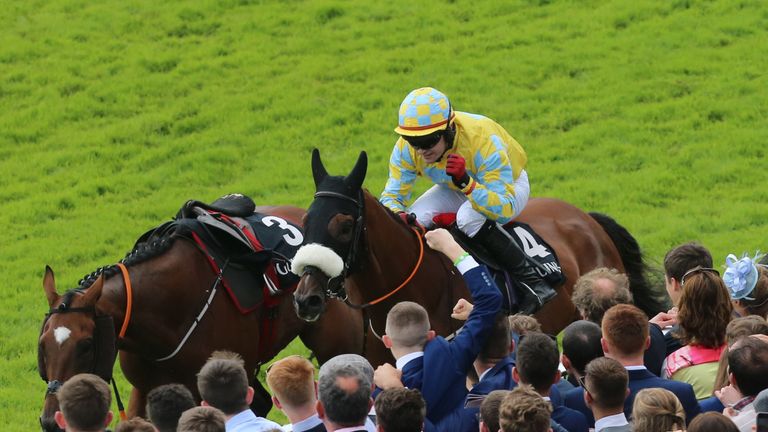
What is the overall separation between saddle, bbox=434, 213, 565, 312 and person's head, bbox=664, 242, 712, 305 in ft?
4.02

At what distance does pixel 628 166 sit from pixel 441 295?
7732mm

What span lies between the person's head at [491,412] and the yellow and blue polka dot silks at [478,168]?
2.78 metres

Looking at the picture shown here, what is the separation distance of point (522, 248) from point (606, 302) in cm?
182

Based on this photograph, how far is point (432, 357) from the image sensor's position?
6082 millimetres

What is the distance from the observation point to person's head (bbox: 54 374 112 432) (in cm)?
552

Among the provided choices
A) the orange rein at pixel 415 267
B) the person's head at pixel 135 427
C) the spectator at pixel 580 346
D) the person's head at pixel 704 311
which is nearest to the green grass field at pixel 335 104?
the orange rein at pixel 415 267

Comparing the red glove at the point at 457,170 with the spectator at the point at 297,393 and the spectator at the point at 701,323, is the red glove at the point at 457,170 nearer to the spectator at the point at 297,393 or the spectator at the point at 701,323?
the spectator at the point at 701,323

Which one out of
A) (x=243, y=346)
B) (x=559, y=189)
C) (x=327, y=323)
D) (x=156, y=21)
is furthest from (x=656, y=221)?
(x=156, y=21)

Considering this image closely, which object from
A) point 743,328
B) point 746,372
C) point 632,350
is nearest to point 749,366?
point 746,372

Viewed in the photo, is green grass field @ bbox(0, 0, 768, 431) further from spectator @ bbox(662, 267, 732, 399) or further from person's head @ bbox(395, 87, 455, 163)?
spectator @ bbox(662, 267, 732, 399)

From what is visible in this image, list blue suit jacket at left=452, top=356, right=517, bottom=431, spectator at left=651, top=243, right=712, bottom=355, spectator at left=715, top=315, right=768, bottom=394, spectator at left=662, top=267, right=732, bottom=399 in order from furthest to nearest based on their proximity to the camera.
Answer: spectator at left=651, top=243, right=712, bottom=355, spectator at left=662, top=267, right=732, bottom=399, spectator at left=715, top=315, right=768, bottom=394, blue suit jacket at left=452, top=356, right=517, bottom=431

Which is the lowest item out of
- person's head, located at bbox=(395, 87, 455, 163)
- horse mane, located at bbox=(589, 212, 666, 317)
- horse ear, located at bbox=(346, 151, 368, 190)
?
horse mane, located at bbox=(589, 212, 666, 317)

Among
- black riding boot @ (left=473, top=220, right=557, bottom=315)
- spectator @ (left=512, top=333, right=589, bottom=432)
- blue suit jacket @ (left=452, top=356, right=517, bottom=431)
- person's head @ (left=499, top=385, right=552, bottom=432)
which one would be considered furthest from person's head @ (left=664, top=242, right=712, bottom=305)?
person's head @ (left=499, top=385, right=552, bottom=432)

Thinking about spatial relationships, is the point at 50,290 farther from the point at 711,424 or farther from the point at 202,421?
the point at 711,424
